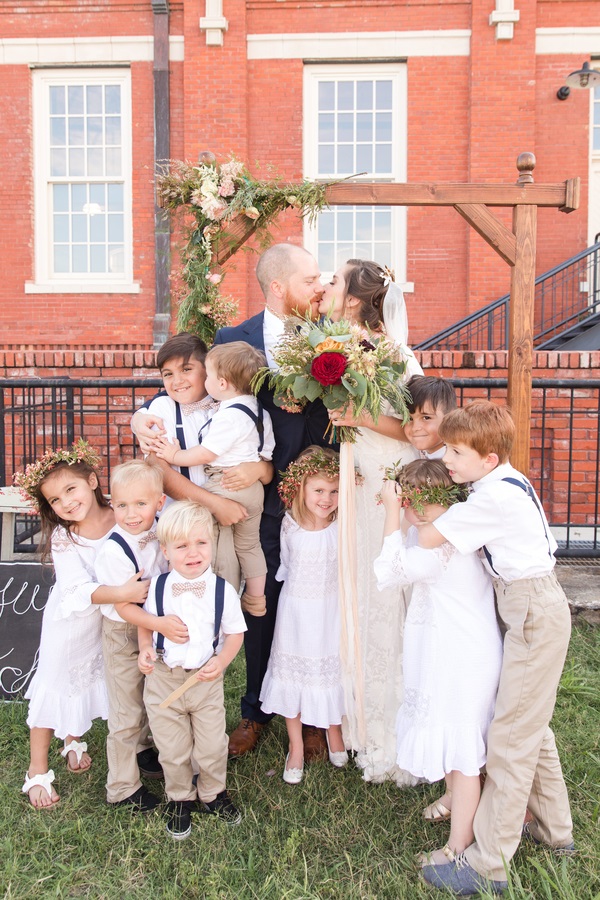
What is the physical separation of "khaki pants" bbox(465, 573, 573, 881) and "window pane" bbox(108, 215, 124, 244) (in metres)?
9.69

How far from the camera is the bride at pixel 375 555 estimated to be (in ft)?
10.3

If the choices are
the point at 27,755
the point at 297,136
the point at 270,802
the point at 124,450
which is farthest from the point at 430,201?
the point at 297,136

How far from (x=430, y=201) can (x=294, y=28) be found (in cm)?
828

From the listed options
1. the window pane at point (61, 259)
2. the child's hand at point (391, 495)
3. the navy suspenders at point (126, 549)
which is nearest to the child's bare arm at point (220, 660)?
the navy suspenders at point (126, 549)

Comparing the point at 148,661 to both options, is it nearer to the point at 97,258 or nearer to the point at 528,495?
the point at 528,495

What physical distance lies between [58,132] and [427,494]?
10.2 meters

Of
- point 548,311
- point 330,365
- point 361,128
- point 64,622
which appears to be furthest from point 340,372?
point 361,128

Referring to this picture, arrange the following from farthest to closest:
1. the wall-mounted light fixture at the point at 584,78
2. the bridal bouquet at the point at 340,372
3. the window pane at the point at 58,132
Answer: the window pane at the point at 58,132
the wall-mounted light fixture at the point at 584,78
the bridal bouquet at the point at 340,372

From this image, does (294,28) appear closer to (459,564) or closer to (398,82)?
(398,82)

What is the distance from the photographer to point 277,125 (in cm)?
1027

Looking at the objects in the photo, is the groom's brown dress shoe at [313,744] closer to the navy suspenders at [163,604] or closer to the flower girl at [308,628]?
the flower girl at [308,628]

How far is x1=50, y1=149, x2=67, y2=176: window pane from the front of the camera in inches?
421

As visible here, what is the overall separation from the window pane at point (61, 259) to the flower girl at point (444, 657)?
9483mm

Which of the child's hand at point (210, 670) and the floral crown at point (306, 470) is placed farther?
the floral crown at point (306, 470)
